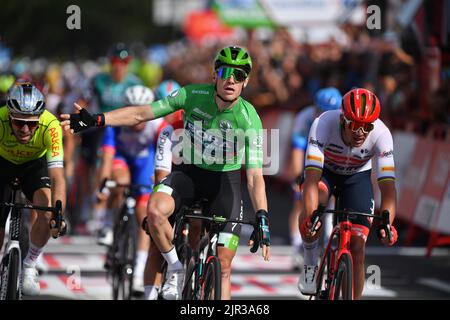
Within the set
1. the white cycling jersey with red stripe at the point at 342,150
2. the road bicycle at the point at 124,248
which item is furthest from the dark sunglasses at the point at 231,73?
the road bicycle at the point at 124,248

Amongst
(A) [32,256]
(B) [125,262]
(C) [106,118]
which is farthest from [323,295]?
(B) [125,262]

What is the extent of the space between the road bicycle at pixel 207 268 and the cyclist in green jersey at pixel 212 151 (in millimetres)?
85

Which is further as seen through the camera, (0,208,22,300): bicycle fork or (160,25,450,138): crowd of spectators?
(160,25,450,138): crowd of spectators

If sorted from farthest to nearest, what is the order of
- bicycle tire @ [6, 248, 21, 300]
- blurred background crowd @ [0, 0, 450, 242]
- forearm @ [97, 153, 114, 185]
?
blurred background crowd @ [0, 0, 450, 242], forearm @ [97, 153, 114, 185], bicycle tire @ [6, 248, 21, 300]

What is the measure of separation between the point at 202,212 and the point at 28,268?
4.76ft

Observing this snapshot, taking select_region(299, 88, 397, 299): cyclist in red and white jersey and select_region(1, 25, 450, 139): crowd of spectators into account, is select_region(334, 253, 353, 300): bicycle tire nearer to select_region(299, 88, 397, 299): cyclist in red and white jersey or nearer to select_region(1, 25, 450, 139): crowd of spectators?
select_region(299, 88, 397, 299): cyclist in red and white jersey

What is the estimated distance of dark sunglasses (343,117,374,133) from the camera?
854 cm

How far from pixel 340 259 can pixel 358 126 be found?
1.02 meters

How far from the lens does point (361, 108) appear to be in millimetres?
8484

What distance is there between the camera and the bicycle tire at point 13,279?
26.3 feet

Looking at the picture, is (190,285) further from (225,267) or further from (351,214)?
(351,214)

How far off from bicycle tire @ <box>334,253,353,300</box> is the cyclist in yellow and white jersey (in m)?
2.11

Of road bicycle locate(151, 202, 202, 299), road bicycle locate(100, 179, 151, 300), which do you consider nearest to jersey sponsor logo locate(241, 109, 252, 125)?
road bicycle locate(151, 202, 202, 299)
